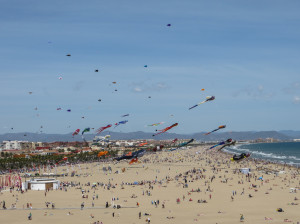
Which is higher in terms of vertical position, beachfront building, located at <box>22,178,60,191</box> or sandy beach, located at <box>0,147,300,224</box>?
beachfront building, located at <box>22,178,60,191</box>

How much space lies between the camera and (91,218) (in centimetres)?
2933

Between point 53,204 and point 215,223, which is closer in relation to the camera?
point 215,223

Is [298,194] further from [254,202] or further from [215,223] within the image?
[215,223]

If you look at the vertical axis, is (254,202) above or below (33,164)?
below

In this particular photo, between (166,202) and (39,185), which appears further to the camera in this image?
(39,185)

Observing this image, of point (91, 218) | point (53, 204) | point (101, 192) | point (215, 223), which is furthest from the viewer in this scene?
point (101, 192)

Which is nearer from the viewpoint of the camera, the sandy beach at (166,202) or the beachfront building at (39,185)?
the sandy beach at (166,202)

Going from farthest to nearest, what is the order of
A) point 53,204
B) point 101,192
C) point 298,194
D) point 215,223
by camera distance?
point 101,192 → point 298,194 → point 53,204 → point 215,223

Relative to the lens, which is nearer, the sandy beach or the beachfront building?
the sandy beach

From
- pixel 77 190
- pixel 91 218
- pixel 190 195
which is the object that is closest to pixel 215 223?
pixel 91 218

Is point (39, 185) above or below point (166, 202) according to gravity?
above

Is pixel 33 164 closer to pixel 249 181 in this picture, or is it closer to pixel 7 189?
pixel 7 189

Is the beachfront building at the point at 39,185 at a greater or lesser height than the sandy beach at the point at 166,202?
greater

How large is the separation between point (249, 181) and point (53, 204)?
26.6m
